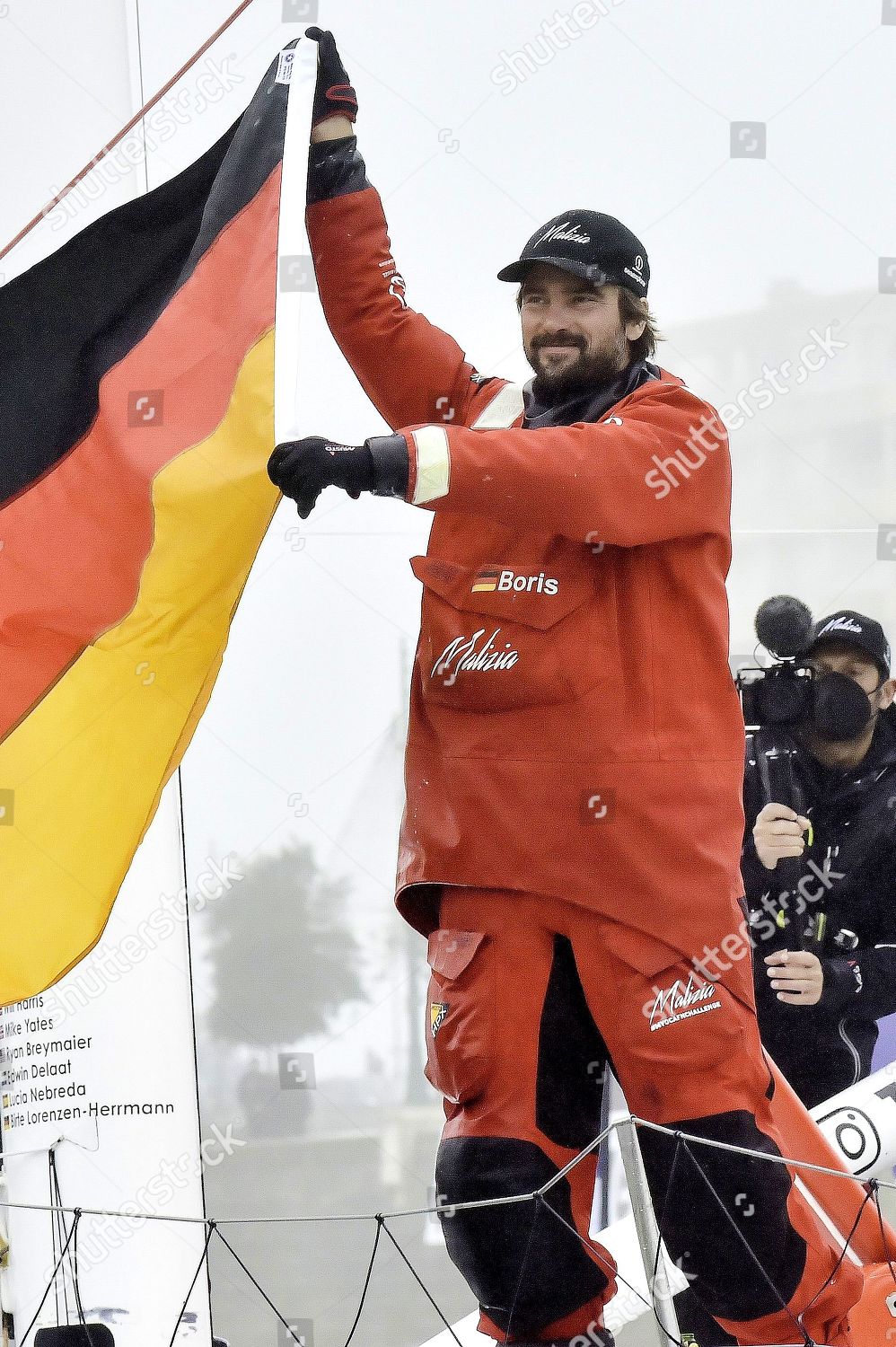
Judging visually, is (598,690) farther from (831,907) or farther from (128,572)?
(831,907)

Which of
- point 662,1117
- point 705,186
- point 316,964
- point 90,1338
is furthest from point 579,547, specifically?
point 705,186

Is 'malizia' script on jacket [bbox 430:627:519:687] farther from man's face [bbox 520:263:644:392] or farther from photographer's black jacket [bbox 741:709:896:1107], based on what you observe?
photographer's black jacket [bbox 741:709:896:1107]

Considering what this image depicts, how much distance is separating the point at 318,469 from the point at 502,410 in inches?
14.6

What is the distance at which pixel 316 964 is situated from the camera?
2.90 m

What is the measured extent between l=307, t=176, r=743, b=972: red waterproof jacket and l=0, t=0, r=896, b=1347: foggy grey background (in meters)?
1.41

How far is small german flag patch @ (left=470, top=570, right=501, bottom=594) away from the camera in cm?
136

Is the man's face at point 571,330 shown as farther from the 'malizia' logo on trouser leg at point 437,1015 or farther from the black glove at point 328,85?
the 'malizia' logo on trouser leg at point 437,1015

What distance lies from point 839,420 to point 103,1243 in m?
2.35

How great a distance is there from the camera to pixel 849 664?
2.25 m

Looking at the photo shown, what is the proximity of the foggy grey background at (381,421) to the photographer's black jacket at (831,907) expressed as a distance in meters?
0.90

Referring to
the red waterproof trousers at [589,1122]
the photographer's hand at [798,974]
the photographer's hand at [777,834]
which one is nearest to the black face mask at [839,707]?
the photographer's hand at [777,834]

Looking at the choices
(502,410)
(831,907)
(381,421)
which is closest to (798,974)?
(831,907)

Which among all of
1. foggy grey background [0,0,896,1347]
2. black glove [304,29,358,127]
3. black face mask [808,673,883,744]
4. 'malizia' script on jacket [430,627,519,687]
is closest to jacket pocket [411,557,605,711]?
'malizia' script on jacket [430,627,519,687]

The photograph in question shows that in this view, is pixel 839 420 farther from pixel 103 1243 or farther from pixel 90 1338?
pixel 90 1338
